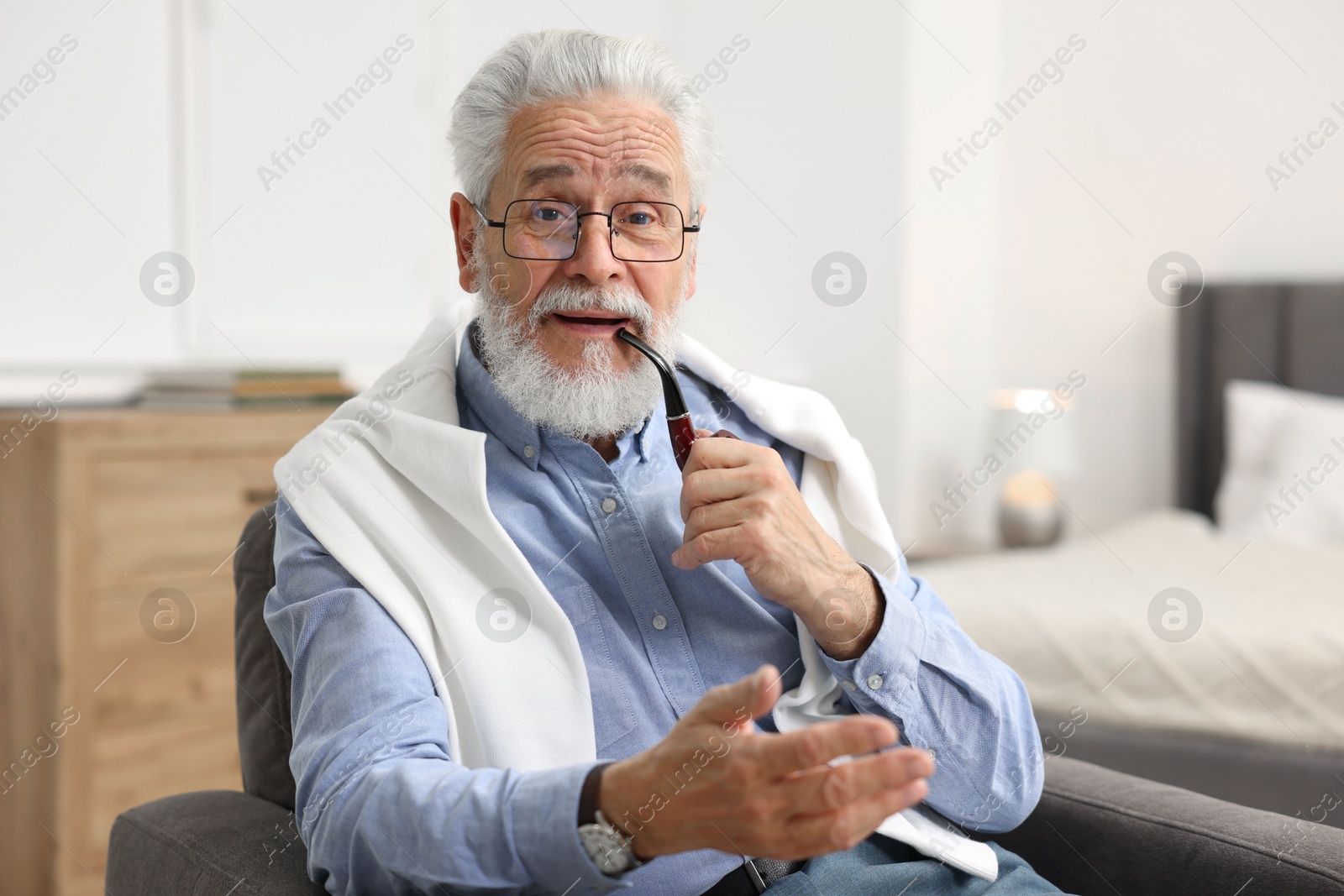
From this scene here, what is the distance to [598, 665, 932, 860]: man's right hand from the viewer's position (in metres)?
0.71

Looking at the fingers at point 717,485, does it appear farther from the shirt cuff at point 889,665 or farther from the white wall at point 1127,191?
the white wall at point 1127,191

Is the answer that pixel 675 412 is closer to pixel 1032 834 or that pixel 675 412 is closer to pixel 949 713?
pixel 949 713

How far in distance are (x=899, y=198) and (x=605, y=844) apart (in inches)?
122

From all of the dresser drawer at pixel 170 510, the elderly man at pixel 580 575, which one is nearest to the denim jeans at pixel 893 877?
the elderly man at pixel 580 575

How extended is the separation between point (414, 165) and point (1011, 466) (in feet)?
7.11

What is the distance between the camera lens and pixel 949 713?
1095mm

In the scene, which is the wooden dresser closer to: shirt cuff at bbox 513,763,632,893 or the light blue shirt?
the light blue shirt

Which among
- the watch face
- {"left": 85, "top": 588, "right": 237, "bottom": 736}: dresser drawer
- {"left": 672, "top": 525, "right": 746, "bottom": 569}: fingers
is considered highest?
{"left": 672, "top": 525, "right": 746, "bottom": 569}: fingers

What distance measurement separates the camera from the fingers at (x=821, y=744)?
0.70m

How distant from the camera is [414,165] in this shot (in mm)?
3064

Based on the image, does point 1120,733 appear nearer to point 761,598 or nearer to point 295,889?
point 761,598

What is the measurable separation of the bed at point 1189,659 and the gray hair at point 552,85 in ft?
4.33

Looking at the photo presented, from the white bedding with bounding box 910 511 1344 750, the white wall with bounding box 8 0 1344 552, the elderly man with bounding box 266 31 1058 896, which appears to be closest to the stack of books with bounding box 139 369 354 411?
the white wall with bounding box 8 0 1344 552

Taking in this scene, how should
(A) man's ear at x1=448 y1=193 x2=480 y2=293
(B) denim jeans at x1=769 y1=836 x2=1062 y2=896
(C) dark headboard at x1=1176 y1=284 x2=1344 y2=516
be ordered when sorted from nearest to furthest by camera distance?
1. (B) denim jeans at x1=769 y1=836 x2=1062 y2=896
2. (A) man's ear at x1=448 y1=193 x2=480 y2=293
3. (C) dark headboard at x1=1176 y1=284 x2=1344 y2=516
